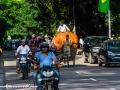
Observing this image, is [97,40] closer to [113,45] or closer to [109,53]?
[113,45]

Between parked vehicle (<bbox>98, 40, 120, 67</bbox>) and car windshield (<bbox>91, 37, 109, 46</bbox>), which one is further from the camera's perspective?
car windshield (<bbox>91, 37, 109, 46</bbox>)

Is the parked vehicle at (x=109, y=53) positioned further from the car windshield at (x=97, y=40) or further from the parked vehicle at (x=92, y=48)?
the car windshield at (x=97, y=40)

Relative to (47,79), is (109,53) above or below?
above

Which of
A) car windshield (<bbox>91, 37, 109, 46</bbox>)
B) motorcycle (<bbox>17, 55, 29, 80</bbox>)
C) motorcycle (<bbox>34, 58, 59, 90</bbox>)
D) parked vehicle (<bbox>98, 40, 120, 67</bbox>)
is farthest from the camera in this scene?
car windshield (<bbox>91, 37, 109, 46</bbox>)

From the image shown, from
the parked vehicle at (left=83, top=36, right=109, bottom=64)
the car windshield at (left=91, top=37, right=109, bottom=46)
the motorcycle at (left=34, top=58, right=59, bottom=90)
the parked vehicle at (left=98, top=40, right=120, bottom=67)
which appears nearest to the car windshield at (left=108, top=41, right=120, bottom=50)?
the parked vehicle at (left=98, top=40, right=120, bottom=67)

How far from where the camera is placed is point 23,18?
85.7 m

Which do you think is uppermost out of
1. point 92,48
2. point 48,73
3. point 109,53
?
point 92,48

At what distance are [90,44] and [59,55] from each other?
5.18 meters

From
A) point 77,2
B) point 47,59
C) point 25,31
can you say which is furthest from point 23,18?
point 47,59

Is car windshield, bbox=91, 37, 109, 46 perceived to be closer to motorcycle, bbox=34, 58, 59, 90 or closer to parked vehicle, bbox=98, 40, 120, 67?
parked vehicle, bbox=98, 40, 120, 67

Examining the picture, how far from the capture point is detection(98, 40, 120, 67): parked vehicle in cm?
2859

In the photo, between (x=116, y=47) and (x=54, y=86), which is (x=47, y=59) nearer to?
(x=54, y=86)

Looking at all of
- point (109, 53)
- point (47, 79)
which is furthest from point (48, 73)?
point (109, 53)

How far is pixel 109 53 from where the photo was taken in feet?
94.7
